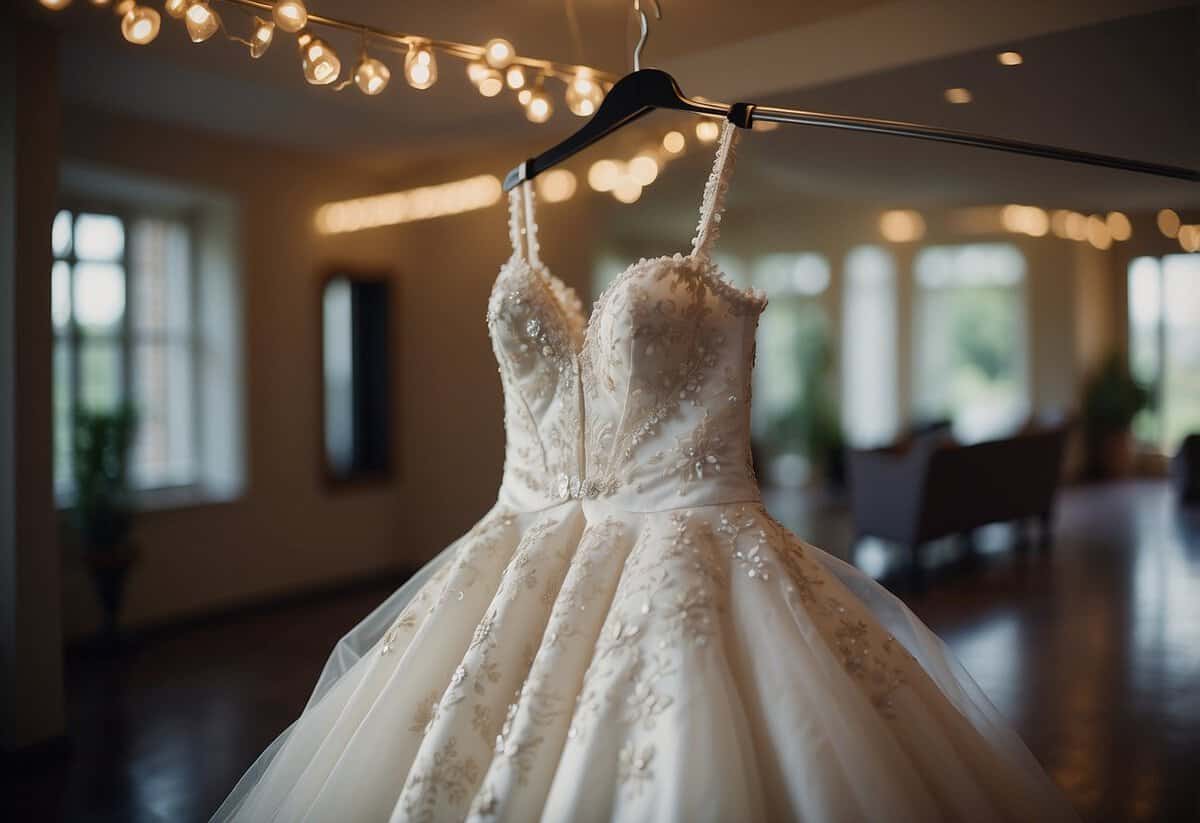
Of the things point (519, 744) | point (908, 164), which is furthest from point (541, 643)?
point (908, 164)

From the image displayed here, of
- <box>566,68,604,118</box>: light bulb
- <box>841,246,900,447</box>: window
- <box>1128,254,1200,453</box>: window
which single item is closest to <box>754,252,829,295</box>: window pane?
<box>841,246,900,447</box>: window

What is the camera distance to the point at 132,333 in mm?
5301

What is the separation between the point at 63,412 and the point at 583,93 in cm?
356

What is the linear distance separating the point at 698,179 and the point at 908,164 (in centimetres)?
202

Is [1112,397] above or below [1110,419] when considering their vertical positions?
above

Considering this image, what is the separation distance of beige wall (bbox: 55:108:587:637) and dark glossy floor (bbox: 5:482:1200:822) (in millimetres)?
388

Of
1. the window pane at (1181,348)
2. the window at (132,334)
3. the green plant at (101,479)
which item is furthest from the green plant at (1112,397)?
the green plant at (101,479)

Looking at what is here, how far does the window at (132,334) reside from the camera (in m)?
4.98

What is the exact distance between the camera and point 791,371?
36.2 feet

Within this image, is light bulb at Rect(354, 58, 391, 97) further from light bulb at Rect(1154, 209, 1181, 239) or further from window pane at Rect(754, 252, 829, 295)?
window pane at Rect(754, 252, 829, 295)

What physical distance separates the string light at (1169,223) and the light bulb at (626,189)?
3253 millimetres

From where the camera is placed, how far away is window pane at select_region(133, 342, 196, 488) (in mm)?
5379

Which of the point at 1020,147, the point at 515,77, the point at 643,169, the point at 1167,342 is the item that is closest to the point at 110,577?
the point at 515,77

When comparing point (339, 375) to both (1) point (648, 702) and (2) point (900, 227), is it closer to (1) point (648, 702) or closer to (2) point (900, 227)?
(1) point (648, 702)
